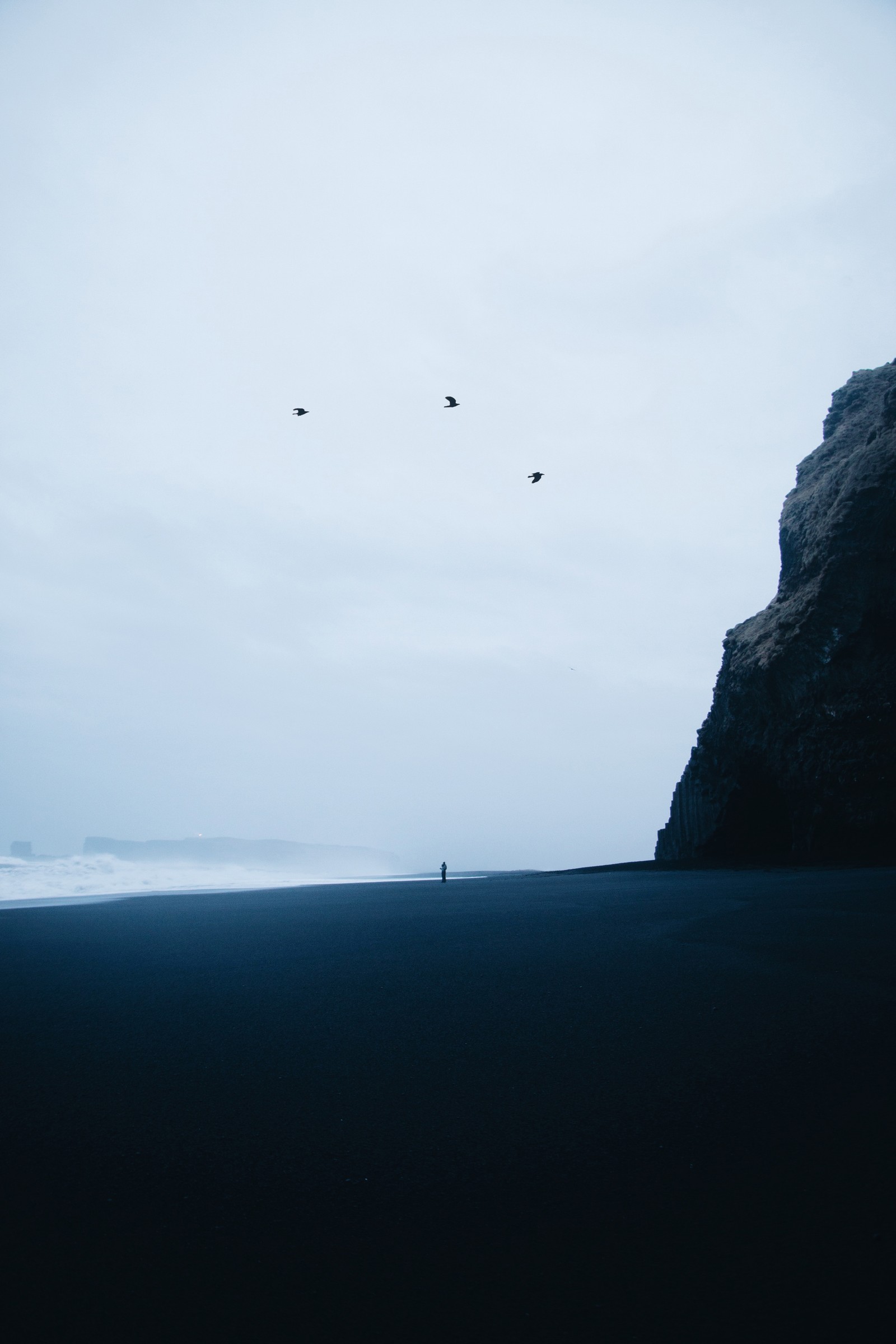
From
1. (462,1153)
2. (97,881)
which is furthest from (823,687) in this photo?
(97,881)

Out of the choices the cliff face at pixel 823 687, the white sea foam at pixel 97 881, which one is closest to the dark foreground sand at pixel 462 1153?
the cliff face at pixel 823 687

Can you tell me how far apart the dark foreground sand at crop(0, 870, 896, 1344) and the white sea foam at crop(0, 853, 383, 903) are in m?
20.4

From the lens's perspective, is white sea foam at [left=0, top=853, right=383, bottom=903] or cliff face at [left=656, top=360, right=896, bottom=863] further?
white sea foam at [left=0, top=853, right=383, bottom=903]

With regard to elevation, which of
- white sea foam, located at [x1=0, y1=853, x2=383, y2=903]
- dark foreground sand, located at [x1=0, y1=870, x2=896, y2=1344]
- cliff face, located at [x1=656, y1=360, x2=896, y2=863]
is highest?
cliff face, located at [x1=656, y1=360, x2=896, y2=863]

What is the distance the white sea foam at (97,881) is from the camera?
26.7 meters

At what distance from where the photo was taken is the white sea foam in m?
26.7

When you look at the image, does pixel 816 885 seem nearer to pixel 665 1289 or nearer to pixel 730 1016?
pixel 730 1016

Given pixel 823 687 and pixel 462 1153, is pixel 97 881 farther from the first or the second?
pixel 462 1153

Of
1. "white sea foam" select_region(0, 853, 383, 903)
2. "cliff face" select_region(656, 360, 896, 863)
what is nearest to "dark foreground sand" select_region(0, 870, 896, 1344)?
"cliff face" select_region(656, 360, 896, 863)

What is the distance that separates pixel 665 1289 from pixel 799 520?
3252 cm

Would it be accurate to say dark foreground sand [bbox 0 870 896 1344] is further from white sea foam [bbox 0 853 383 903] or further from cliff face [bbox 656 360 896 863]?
white sea foam [bbox 0 853 383 903]

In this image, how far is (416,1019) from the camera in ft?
17.1

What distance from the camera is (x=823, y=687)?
81.2ft

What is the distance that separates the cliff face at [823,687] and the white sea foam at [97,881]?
19.0 m
